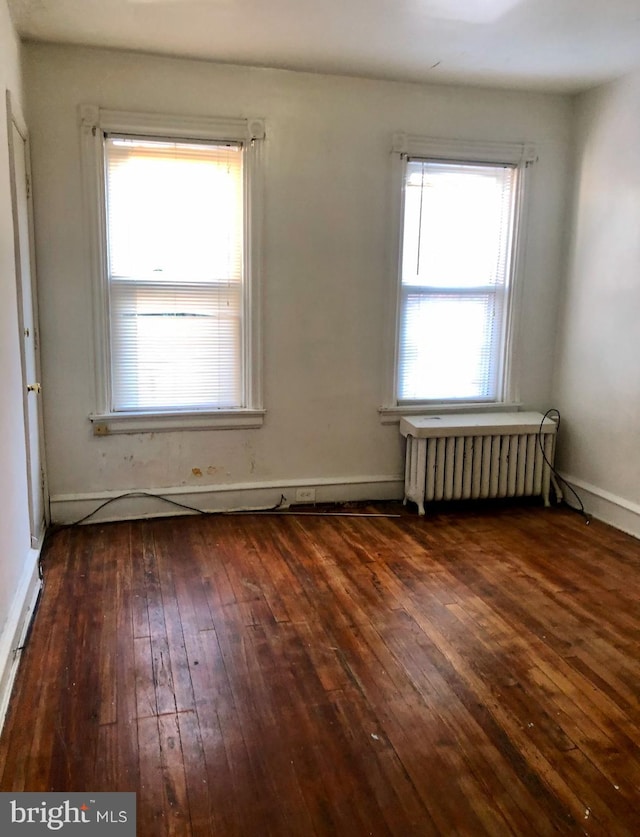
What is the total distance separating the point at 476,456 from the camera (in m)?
4.20

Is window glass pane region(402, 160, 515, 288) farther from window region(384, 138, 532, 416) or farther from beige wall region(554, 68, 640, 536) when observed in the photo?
beige wall region(554, 68, 640, 536)

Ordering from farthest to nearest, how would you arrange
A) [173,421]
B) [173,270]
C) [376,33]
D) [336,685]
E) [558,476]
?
[558,476], [173,421], [173,270], [376,33], [336,685]

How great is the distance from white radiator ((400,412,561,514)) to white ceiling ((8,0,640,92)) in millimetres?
2127

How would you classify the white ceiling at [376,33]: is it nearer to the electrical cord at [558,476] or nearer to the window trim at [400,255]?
the window trim at [400,255]

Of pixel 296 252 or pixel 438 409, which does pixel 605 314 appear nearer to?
pixel 438 409

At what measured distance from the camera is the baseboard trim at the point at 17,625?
7.06ft

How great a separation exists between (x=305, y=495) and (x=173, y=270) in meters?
1.65

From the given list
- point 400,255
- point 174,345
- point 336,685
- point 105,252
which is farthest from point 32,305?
point 336,685

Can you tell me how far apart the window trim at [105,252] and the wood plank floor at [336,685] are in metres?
0.72

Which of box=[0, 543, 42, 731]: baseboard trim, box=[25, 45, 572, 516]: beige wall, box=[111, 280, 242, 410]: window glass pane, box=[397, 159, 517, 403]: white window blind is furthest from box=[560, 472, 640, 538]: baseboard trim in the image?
box=[0, 543, 42, 731]: baseboard trim

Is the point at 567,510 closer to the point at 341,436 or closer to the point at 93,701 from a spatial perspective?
the point at 341,436

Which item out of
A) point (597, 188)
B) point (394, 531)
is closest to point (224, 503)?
point (394, 531)

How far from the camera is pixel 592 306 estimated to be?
164 inches

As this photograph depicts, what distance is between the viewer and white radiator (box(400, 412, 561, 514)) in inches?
163
